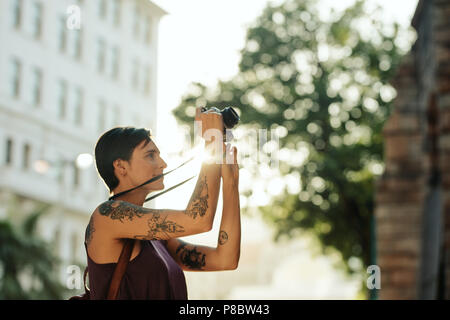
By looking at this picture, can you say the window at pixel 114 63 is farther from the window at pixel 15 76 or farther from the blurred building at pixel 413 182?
the blurred building at pixel 413 182

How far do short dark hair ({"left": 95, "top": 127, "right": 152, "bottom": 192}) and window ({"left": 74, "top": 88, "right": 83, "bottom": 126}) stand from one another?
145 ft

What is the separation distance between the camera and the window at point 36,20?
44875 millimetres

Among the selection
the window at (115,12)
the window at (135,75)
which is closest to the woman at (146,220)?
the window at (115,12)

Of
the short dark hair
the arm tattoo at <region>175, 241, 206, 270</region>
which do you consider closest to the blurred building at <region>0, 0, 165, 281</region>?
the arm tattoo at <region>175, 241, 206, 270</region>

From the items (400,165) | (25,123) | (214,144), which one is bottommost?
(214,144)

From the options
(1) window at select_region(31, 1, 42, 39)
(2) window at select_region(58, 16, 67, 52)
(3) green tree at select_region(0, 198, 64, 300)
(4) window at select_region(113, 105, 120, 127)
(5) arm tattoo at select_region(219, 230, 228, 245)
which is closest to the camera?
(5) arm tattoo at select_region(219, 230, 228, 245)

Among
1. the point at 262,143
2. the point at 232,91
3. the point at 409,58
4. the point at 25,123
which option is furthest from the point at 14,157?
the point at 262,143

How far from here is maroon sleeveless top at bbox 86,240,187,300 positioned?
363 cm

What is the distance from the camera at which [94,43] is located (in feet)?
160

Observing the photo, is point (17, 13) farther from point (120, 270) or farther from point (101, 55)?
point (120, 270)

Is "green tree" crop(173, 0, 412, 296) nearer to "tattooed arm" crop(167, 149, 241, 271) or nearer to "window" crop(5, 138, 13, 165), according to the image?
"window" crop(5, 138, 13, 165)

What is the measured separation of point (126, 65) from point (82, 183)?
7939 millimetres

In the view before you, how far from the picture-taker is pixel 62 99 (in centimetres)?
4653

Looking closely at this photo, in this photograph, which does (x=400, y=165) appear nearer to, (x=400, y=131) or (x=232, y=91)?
(x=400, y=131)
